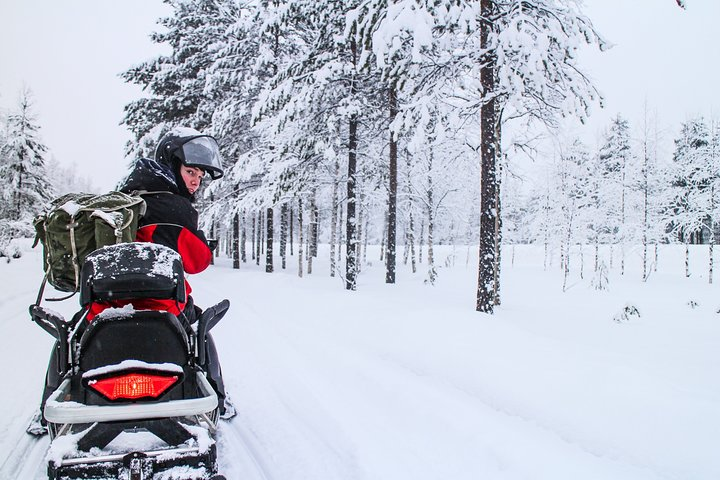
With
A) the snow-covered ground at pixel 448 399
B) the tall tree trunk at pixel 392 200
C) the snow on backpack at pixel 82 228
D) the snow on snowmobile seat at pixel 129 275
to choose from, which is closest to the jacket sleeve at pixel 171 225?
the snow on backpack at pixel 82 228

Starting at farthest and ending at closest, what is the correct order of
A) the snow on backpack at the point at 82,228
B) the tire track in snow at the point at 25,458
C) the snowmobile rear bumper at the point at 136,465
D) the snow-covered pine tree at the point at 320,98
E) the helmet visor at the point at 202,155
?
the snow-covered pine tree at the point at 320,98, the helmet visor at the point at 202,155, the tire track in snow at the point at 25,458, the snow on backpack at the point at 82,228, the snowmobile rear bumper at the point at 136,465

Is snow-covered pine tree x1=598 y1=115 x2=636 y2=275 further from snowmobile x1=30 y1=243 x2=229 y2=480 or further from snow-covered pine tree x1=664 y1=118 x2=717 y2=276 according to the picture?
snowmobile x1=30 y1=243 x2=229 y2=480

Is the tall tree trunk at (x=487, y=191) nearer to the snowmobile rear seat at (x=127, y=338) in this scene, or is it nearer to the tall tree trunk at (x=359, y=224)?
the snowmobile rear seat at (x=127, y=338)

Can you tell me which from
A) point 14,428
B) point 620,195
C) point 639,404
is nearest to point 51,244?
point 14,428

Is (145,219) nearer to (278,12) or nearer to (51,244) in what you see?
(51,244)

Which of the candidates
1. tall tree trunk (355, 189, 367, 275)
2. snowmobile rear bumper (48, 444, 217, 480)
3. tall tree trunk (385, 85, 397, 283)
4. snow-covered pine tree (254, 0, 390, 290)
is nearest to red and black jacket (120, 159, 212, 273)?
snowmobile rear bumper (48, 444, 217, 480)

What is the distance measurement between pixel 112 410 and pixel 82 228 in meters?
1.10

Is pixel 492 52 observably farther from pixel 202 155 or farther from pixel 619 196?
pixel 619 196

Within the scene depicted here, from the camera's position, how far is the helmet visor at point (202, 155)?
3.31 meters

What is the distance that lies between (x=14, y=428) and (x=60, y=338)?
2.60 meters

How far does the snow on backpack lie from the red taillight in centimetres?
80

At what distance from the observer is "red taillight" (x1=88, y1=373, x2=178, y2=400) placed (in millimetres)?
2123

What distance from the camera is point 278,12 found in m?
16.2

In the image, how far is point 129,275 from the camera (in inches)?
86.4
